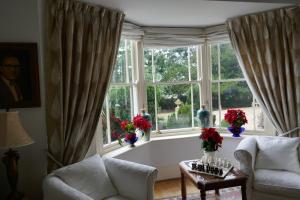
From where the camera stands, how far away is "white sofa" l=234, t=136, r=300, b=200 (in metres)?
2.45

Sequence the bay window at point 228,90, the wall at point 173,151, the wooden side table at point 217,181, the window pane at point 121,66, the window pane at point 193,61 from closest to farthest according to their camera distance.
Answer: the wooden side table at point 217,181
the window pane at point 121,66
the wall at point 173,151
the bay window at point 228,90
the window pane at point 193,61

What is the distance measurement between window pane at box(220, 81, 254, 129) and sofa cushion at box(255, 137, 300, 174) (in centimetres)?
88

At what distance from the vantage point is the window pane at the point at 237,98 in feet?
12.4

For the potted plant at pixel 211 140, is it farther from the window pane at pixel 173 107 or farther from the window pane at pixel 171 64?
the window pane at pixel 171 64

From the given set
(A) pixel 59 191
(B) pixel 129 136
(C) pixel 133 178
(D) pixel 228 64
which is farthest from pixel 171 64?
(A) pixel 59 191

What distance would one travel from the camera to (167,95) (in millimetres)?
3920

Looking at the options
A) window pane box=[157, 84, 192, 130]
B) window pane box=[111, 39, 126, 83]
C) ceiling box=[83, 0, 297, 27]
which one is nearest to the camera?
ceiling box=[83, 0, 297, 27]

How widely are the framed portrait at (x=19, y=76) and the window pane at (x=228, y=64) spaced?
2778 mm

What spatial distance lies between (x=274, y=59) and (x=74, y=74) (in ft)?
8.45

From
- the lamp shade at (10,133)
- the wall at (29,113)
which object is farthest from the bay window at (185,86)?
the lamp shade at (10,133)

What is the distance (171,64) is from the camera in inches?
154

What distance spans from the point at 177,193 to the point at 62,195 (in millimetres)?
1887

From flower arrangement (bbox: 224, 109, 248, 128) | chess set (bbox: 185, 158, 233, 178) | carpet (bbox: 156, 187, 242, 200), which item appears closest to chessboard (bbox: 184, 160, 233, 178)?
chess set (bbox: 185, 158, 233, 178)

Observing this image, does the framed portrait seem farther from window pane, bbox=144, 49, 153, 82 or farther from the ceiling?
window pane, bbox=144, 49, 153, 82
